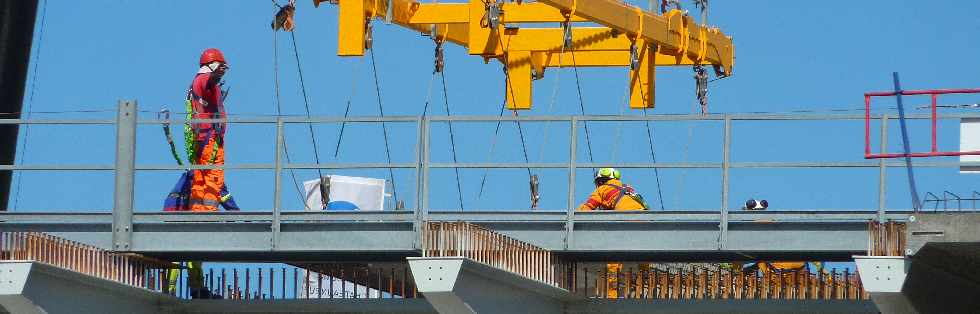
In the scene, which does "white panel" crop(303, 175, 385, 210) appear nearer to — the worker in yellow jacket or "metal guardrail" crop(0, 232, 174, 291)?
the worker in yellow jacket

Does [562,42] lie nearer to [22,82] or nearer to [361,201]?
[361,201]

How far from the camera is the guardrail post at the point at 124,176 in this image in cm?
2206

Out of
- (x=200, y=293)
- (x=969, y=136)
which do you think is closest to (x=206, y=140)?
(x=200, y=293)

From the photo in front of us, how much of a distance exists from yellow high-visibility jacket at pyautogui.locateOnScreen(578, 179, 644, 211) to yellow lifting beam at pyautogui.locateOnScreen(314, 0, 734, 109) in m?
3.90

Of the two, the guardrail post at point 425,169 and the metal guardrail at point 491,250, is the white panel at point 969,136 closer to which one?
the metal guardrail at point 491,250

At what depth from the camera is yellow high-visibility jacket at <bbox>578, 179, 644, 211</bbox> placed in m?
24.2

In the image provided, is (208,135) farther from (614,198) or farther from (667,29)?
(667,29)

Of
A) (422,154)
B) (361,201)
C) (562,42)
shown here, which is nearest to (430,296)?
(422,154)

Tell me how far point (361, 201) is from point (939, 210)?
9.51 meters

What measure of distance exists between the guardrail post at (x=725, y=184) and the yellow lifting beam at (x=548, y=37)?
675 cm

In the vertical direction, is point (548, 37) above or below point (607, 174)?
above

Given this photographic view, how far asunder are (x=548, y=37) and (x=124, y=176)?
11.1 meters

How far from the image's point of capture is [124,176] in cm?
2223

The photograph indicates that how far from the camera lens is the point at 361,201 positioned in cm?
2758
